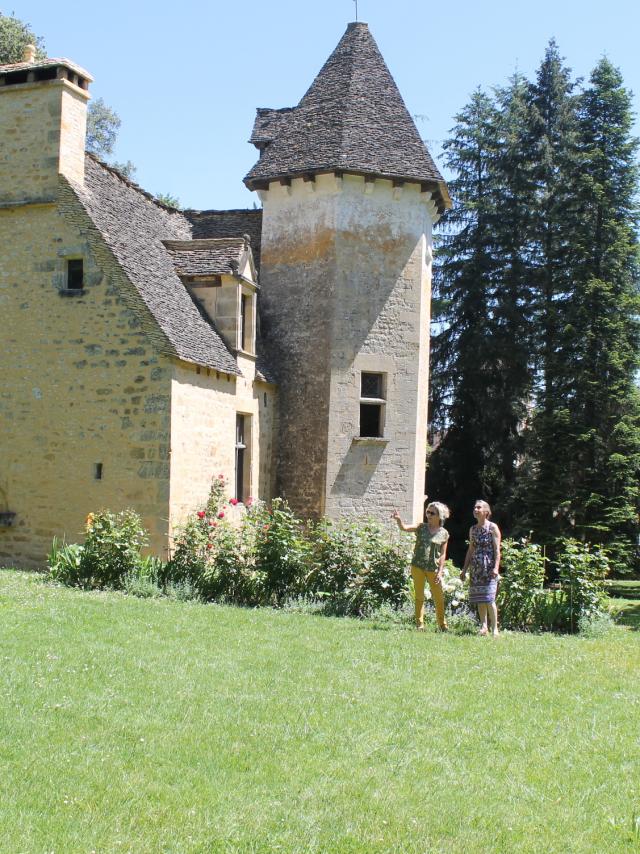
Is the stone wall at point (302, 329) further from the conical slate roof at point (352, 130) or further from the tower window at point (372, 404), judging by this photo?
the tower window at point (372, 404)

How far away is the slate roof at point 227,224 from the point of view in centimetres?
2031

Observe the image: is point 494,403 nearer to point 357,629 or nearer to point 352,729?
point 357,629

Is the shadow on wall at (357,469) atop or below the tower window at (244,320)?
below

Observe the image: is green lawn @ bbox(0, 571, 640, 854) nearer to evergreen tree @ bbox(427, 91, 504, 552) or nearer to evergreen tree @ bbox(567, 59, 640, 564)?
evergreen tree @ bbox(567, 59, 640, 564)

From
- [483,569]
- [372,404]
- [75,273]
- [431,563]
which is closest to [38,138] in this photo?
[75,273]

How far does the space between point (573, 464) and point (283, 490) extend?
10.8m

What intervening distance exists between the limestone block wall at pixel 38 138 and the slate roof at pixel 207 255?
2484 mm

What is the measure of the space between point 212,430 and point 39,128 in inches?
243

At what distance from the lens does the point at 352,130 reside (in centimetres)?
1814

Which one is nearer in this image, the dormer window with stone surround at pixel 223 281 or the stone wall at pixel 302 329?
the dormer window with stone surround at pixel 223 281

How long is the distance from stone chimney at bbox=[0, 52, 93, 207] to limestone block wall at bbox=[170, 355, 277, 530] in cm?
425

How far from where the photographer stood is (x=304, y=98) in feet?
65.1

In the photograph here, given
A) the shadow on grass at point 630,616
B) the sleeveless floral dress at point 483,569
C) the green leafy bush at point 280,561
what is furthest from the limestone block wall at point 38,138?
the shadow on grass at point 630,616

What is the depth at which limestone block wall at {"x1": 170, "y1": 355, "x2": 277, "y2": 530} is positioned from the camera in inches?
555
